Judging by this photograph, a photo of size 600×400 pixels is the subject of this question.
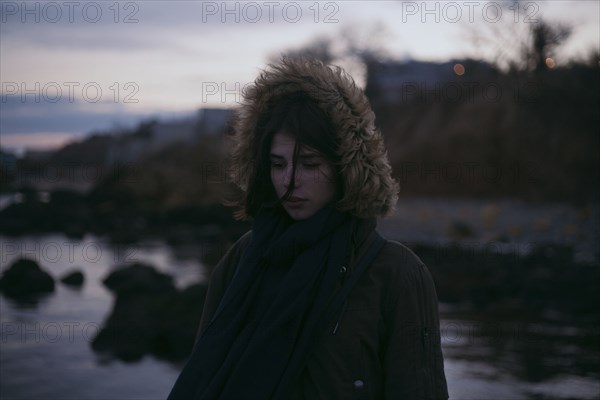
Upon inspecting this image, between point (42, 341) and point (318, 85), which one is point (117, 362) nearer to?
point (42, 341)

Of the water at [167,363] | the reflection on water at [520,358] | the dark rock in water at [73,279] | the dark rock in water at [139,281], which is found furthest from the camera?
the dark rock in water at [73,279]

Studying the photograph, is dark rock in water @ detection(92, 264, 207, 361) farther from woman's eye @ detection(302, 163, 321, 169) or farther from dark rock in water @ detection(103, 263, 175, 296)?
woman's eye @ detection(302, 163, 321, 169)

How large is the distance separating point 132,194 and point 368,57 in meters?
28.6

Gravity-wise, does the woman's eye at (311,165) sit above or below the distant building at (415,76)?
below

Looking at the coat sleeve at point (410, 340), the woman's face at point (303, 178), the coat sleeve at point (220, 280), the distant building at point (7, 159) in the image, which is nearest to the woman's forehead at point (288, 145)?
the woman's face at point (303, 178)

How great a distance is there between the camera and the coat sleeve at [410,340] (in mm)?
2352

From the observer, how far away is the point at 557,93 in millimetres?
21828

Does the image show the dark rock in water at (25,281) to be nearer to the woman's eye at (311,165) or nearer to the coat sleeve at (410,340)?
the woman's eye at (311,165)

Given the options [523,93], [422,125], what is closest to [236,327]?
[523,93]

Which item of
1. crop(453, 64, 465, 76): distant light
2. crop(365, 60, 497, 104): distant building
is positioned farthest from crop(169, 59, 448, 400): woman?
crop(453, 64, 465, 76): distant light

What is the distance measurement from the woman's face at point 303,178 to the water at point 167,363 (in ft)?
13.8

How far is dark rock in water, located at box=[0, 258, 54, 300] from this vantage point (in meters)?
11.9

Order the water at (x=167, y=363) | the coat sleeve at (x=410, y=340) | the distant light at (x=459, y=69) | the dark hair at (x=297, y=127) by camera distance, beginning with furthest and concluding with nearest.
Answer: the distant light at (x=459, y=69) → the water at (x=167, y=363) → the dark hair at (x=297, y=127) → the coat sleeve at (x=410, y=340)

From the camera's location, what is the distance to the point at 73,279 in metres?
13.7
